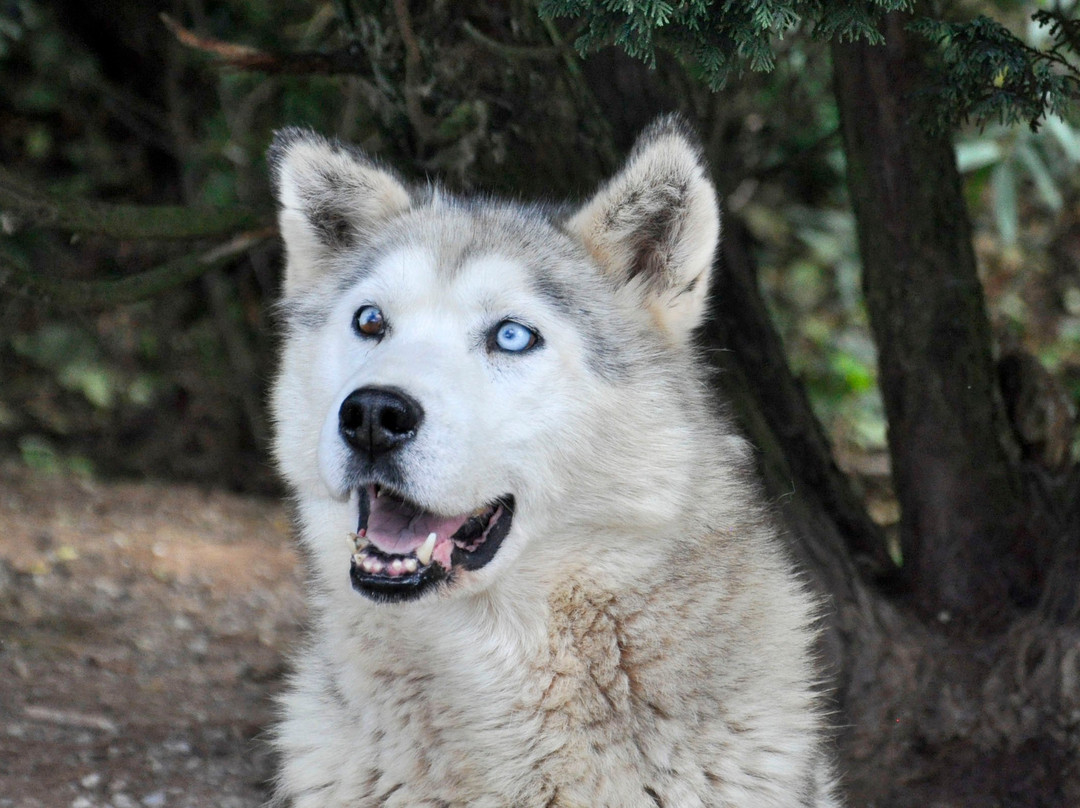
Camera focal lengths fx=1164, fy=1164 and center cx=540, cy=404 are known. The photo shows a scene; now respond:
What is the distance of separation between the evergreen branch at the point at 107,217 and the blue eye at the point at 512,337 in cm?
163

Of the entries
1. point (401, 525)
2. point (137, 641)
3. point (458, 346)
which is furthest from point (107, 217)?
point (137, 641)

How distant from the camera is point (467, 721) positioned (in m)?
2.98

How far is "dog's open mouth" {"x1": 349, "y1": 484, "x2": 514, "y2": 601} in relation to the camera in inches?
113

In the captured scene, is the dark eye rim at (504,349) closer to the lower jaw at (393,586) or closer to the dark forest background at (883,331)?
the lower jaw at (393,586)

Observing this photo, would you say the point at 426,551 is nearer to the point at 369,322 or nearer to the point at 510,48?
the point at 369,322

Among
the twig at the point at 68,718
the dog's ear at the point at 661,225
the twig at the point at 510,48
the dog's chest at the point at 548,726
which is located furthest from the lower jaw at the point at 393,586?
the twig at the point at 510,48

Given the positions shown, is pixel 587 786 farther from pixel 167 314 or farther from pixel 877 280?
pixel 167 314

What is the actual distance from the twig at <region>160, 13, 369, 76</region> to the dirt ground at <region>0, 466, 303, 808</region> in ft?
7.35

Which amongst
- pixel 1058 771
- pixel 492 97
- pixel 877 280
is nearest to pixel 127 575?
pixel 492 97

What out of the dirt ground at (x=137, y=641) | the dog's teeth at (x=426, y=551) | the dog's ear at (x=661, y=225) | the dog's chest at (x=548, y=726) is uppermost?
the dog's ear at (x=661, y=225)

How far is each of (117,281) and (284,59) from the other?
1013 millimetres

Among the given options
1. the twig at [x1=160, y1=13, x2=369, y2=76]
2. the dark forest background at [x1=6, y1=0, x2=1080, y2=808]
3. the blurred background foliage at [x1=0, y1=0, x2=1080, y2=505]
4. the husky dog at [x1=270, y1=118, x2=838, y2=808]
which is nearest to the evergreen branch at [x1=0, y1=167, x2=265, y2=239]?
the dark forest background at [x1=6, y1=0, x2=1080, y2=808]

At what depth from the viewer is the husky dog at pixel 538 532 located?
2.89 metres

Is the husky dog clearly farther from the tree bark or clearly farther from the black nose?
the tree bark
